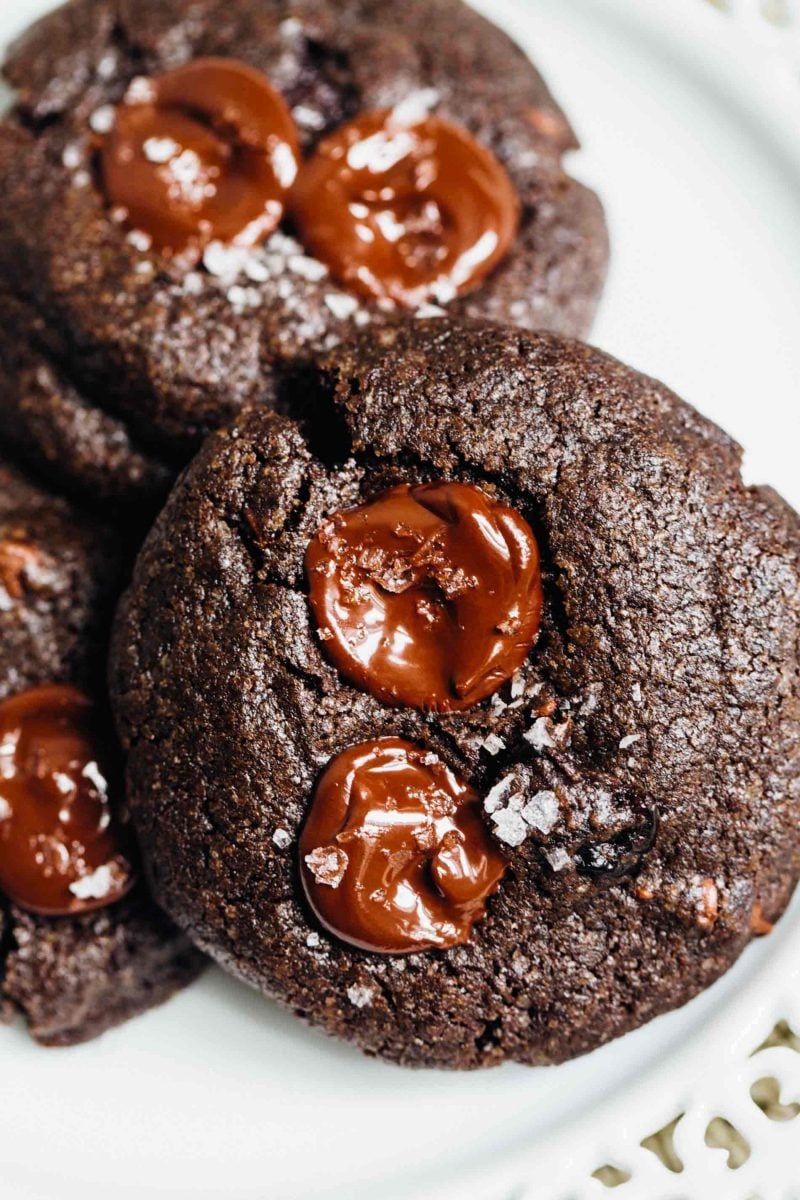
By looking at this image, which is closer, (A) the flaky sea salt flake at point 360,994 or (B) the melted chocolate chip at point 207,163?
(A) the flaky sea salt flake at point 360,994

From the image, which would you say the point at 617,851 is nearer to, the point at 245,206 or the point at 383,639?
the point at 383,639

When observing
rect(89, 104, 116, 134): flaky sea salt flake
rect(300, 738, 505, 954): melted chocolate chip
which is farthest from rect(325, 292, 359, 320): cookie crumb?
A: rect(300, 738, 505, 954): melted chocolate chip

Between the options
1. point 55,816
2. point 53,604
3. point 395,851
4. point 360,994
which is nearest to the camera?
point 395,851

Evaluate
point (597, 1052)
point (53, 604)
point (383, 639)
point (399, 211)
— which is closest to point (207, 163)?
point (399, 211)

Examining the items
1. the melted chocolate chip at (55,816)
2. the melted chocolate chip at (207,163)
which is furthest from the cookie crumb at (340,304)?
the melted chocolate chip at (55,816)

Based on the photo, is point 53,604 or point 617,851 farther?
point 53,604

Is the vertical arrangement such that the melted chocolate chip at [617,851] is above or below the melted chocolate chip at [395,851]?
above

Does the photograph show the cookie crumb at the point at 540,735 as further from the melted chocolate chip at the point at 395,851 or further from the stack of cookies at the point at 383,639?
the melted chocolate chip at the point at 395,851
